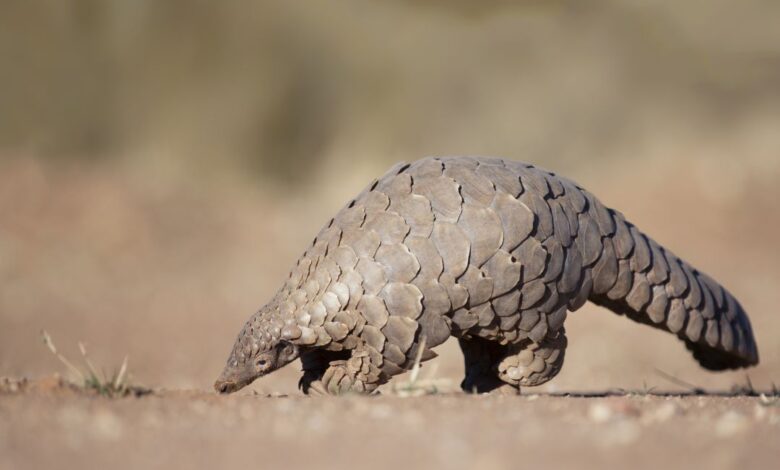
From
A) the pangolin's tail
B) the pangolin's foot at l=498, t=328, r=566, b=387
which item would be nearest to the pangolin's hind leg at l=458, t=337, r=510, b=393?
the pangolin's foot at l=498, t=328, r=566, b=387

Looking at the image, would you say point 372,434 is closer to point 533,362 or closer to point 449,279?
point 449,279

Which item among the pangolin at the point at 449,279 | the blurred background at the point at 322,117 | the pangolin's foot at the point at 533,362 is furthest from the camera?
the blurred background at the point at 322,117

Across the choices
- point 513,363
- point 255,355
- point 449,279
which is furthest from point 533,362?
point 255,355

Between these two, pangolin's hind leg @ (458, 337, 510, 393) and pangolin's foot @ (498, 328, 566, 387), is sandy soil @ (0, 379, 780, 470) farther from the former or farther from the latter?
pangolin's hind leg @ (458, 337, 510, 393)

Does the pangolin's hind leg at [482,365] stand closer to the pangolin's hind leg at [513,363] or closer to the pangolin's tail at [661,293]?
the pangolin's hind leg at [513,363]

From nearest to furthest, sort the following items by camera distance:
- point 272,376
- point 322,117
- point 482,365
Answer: point 482,365 < point 272,376 < point 322,117

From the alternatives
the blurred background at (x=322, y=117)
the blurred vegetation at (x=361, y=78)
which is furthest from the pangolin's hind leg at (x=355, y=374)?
the blurred vegetation at (x=361, y=78)
